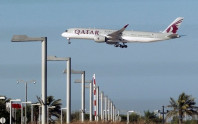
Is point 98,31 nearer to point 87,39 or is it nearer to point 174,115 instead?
point 87,39

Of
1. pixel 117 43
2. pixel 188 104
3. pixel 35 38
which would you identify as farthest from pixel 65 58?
pixel 188 104

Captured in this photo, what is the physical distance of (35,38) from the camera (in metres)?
46.1

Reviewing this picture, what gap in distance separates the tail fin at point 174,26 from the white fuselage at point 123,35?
7158 millimetres

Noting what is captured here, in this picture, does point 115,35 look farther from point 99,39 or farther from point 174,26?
point 174,26

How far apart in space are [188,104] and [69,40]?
22627 mm

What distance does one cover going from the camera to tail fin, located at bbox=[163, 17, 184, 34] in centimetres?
13062

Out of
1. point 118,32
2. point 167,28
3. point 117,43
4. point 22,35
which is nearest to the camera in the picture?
point 22,35

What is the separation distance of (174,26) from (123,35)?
16.9 meters

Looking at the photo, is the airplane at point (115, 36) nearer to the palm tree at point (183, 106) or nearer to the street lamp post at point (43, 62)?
the palm tree at point (183, 106)

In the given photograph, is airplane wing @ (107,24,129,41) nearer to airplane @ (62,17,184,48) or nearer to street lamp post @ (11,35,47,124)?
airplane @ (62,17,184,48)

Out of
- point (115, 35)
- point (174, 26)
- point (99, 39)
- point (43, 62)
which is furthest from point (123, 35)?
point (43, 62)

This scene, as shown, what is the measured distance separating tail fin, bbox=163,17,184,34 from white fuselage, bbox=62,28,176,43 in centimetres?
716

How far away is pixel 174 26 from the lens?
13275cm

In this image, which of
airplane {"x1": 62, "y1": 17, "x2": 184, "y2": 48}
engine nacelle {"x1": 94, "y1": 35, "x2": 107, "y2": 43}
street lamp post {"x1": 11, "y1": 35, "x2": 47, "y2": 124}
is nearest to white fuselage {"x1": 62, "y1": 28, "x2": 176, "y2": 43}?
airplane {"x1": 62, "y1": 17, "x2": 184, "y2": 48}
